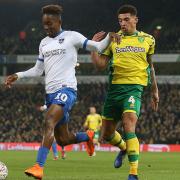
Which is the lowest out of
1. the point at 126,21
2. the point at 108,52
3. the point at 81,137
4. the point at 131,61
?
the point at 81,137

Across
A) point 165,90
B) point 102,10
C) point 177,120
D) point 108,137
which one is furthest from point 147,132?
point 108,137

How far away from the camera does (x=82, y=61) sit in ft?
140

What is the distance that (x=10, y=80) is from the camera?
9109mm

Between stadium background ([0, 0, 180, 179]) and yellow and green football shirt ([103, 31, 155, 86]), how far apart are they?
24349 mm

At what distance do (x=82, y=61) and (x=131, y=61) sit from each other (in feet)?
110

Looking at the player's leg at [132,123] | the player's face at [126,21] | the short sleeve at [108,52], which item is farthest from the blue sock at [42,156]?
the player's face at [126,21]

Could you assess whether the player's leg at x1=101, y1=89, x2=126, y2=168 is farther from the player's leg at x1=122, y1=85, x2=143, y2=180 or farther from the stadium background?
the stadium background

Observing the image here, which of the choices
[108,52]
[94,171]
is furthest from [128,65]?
[94,171]

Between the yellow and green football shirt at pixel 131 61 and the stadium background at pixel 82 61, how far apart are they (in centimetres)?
2435

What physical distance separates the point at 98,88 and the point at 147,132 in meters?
7.39

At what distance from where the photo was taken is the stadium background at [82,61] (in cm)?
3697

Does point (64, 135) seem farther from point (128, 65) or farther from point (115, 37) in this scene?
point (115, 37)

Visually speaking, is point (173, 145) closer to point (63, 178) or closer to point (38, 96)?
point (38, 96)

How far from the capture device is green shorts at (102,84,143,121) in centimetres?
920
